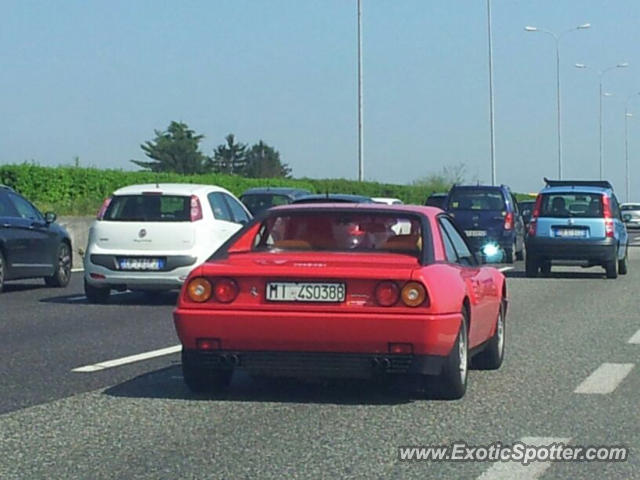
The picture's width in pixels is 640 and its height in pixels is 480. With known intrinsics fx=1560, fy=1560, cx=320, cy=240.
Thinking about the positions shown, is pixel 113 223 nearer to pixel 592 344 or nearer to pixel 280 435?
pixel 592 344

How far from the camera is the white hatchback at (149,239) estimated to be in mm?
19141

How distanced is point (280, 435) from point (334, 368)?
107 centimetres

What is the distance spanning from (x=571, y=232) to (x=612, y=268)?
928 millimetres

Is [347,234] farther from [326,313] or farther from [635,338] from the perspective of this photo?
[635,338]

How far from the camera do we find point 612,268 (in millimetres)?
26609

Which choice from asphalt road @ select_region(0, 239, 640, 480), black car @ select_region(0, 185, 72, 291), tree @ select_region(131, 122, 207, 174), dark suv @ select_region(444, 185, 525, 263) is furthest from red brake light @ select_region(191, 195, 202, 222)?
tree @ select_region(131, 122, 207, 174)

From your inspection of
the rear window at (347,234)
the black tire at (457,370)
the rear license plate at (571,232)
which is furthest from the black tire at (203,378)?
the rear license plate at (571,232)

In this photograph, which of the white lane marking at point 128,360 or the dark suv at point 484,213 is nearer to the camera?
the white lane marking at point 128,360

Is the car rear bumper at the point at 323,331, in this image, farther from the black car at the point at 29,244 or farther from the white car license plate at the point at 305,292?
the black car at the point at 29,244

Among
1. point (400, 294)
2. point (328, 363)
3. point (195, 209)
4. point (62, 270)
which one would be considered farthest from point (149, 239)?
point (400, 294)

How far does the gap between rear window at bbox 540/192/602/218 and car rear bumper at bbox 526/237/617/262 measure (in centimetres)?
53

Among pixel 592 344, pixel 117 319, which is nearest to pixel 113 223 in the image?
pixel 117 319

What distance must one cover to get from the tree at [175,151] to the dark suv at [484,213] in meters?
117

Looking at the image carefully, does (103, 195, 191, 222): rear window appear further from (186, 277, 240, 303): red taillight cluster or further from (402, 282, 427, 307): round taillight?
(402, 282, 427, 307): round taillight
